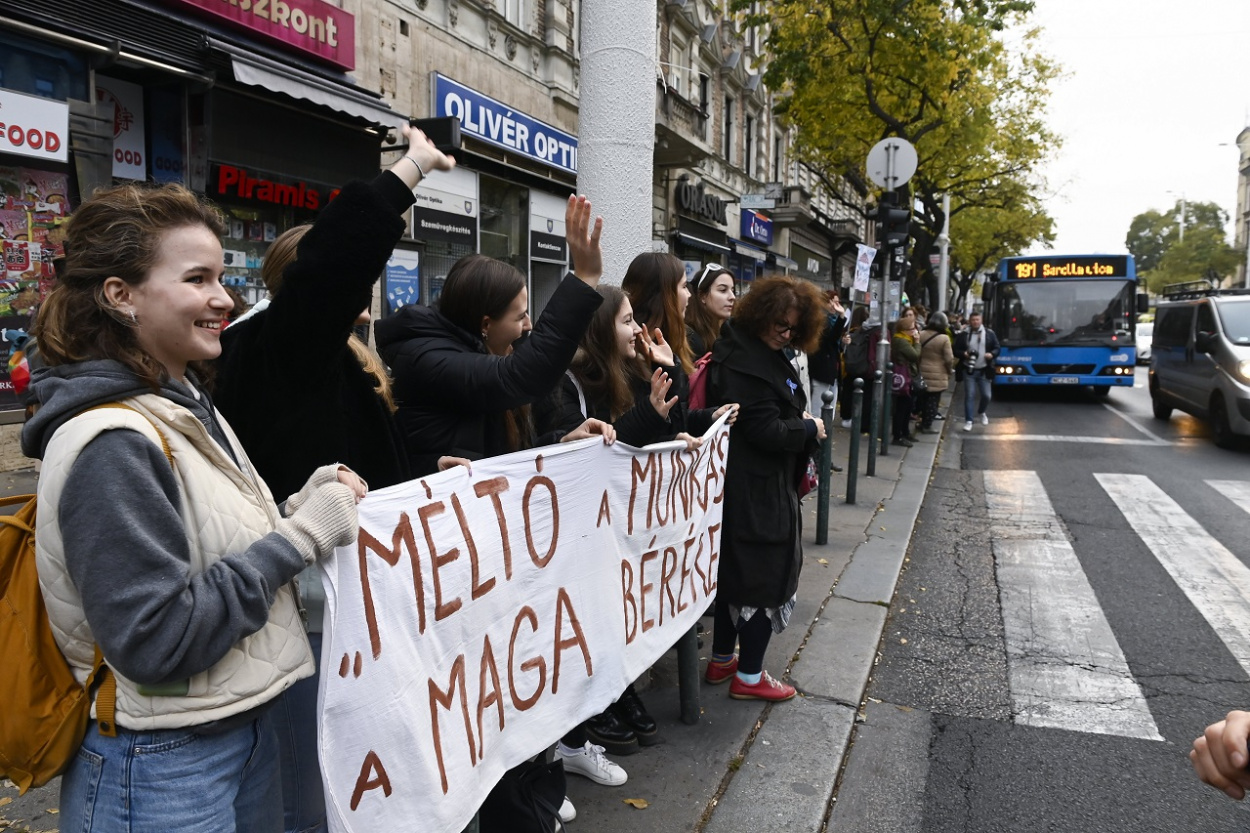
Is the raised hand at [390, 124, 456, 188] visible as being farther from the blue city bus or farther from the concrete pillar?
the blue city bus

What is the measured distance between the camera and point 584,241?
2459 mm

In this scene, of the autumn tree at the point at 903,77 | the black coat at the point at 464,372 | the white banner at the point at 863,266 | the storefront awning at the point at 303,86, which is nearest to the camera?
the black coat at the point at 464,372

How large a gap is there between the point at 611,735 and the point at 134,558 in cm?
233

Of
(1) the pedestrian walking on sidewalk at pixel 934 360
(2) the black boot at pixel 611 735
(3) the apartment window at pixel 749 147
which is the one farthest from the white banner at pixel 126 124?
(3) the apartment window at pixel 749 147

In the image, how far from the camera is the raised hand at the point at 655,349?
11.1ft

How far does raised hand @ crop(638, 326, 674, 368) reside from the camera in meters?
3.39

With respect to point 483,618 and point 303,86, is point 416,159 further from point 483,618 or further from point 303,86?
point 303,86

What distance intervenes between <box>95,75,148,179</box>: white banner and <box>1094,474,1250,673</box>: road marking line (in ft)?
30.2

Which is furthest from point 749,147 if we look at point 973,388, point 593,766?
point 593,766

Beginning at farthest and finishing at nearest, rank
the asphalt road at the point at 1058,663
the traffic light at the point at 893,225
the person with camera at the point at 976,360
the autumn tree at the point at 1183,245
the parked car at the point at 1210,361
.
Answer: the autumn tree at the point at 1183,245 → the person with camera at the point at 976,360 → the parked car at the point at 1210,361 → the traffic light at the point at 893,225 → the asphalt road at the point at 1058,663

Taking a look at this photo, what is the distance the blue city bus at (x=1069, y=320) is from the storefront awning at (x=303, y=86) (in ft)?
42.6

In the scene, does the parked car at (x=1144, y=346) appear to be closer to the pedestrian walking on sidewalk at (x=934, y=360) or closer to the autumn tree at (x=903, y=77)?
the autumn tree at (x=903, y=77)

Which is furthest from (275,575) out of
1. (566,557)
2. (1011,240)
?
(1011,240)

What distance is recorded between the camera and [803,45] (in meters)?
18.1
